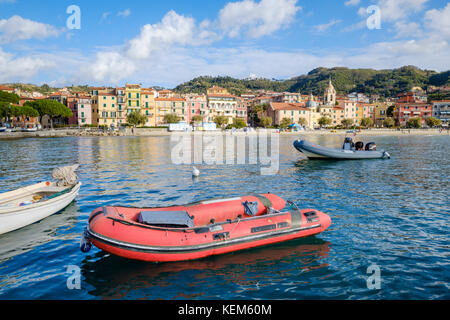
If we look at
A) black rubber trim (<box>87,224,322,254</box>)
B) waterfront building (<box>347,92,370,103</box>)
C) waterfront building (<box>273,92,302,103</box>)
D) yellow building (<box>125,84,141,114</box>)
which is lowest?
black rubber trim (<box>87,224,322,254</box>)

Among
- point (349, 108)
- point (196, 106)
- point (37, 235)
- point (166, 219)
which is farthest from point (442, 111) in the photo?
point (37, 235)

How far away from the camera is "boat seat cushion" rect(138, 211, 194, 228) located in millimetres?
9086

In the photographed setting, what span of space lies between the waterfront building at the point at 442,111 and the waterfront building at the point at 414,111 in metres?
1.50

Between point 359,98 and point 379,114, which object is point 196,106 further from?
point 359,98

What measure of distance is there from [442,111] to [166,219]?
429 feet

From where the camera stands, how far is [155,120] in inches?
3787

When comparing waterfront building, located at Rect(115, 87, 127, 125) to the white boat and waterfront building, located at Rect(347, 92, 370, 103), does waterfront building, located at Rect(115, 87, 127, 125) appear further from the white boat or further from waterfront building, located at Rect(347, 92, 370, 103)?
waterfront building, located at Rect(347, 92, 370, 103)

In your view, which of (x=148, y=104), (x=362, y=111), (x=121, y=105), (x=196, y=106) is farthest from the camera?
(x=362, y=111)

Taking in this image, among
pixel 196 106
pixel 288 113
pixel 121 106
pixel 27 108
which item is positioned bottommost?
pixel 27 108

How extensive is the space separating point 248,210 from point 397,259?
4.59 m

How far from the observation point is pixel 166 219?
921cm

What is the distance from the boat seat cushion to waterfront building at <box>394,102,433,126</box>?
405 feet

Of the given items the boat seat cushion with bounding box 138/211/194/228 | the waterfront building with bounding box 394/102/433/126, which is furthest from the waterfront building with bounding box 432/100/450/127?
the boat seat cushion with bounding box 138/211/194/228

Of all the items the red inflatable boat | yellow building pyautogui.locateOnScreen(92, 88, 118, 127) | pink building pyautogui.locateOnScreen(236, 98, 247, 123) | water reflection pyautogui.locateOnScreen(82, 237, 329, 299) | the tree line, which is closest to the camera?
Result: water reflection pyautogui.locateOnScreen(82, 237, 329, 299)
